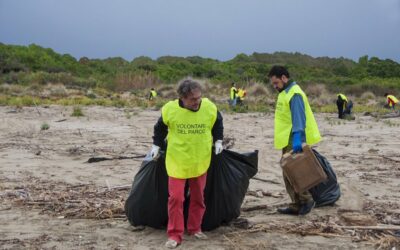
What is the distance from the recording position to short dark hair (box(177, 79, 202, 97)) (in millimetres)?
4527

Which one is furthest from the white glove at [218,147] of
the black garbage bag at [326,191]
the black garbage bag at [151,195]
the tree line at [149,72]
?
the tree line at [149,72]

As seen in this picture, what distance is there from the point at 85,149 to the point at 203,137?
6023mm

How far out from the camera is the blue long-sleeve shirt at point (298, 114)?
17.2 feet

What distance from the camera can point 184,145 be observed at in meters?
4.63

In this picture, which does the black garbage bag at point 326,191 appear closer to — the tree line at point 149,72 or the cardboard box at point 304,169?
the cardboard box at point 304,169

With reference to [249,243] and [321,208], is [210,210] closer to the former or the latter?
[249,243]

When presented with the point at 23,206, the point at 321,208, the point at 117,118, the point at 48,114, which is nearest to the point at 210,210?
the point at 321,208

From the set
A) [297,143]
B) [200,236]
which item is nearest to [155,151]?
[200,236]

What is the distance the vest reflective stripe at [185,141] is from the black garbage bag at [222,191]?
32 cm

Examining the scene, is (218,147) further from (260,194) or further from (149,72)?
(149,72)

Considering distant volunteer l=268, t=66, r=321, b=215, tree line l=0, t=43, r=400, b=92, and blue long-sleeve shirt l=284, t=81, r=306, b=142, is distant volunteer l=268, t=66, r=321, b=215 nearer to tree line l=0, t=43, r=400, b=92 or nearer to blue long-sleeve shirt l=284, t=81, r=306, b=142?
blue long-sleeve shirt l=284, t=81, r=306, b=142

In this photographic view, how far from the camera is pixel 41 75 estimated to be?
1501 inches

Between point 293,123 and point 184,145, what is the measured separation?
4.07 ft

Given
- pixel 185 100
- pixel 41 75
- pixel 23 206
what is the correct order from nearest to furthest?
pixel 185 100 → pixel 23 206 → pixel 41 75
